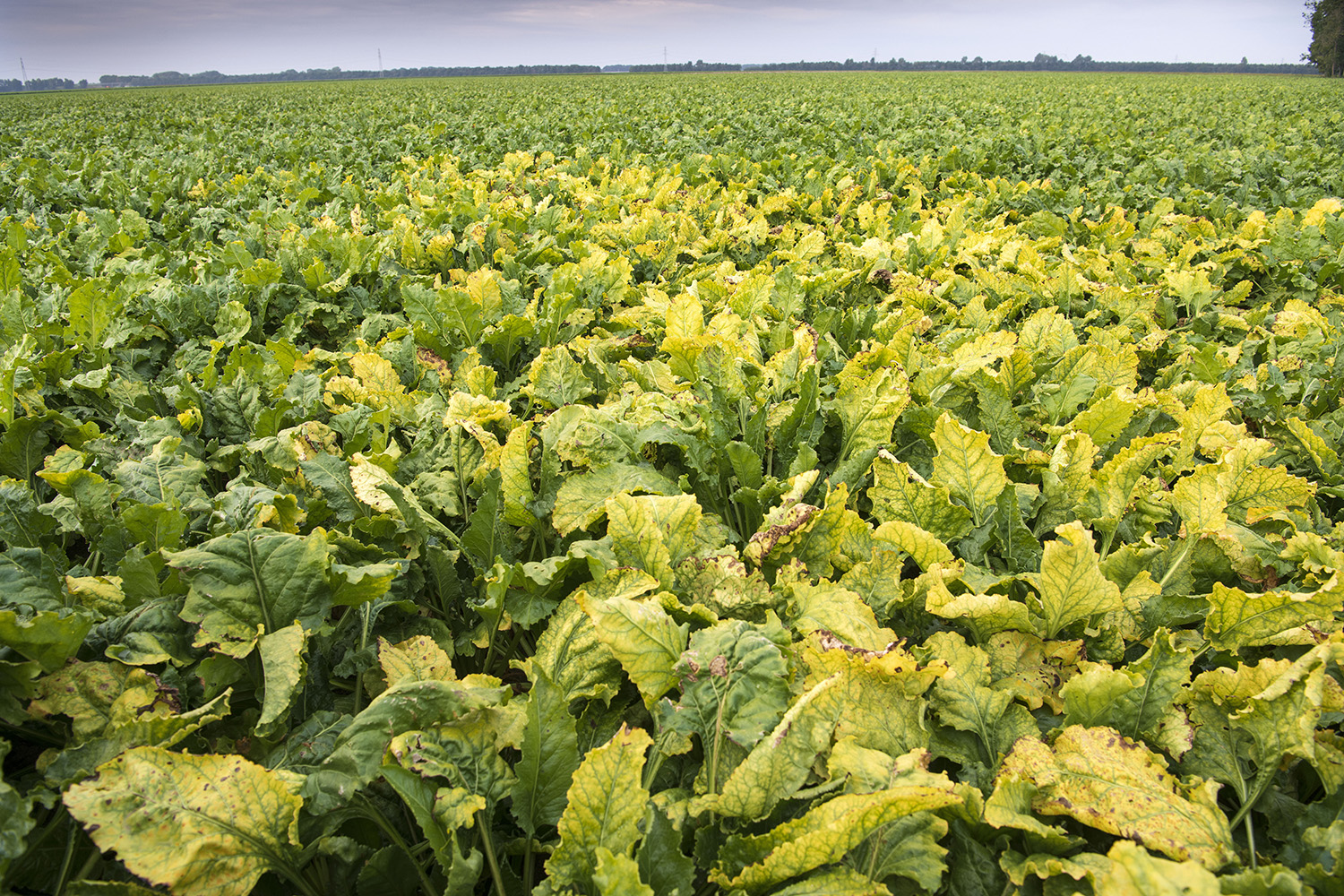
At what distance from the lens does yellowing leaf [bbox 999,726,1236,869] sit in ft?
3.97

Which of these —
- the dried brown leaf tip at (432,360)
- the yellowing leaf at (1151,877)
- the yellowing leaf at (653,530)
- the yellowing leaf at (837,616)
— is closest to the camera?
the yellowing leaf at (1151,877)

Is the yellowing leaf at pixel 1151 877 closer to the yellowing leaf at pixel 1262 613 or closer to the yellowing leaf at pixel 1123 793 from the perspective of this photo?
the yellowing leaf at pixel 1123 793

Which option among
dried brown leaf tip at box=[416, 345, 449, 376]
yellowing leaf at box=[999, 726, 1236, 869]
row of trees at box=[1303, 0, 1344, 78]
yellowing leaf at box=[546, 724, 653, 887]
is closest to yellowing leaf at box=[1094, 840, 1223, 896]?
yellowing leaf at box=[999, 726, 1236, 869]

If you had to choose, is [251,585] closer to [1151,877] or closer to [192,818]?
[192,818]

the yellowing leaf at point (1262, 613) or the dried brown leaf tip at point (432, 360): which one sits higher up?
the dried brown leaf tip at point (432, 360)

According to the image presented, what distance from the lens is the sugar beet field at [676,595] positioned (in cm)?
127

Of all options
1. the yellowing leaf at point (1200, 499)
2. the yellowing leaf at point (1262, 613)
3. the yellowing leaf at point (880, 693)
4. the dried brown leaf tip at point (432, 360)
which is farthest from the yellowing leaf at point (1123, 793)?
the dried brown leaf tip at point (432, 360)

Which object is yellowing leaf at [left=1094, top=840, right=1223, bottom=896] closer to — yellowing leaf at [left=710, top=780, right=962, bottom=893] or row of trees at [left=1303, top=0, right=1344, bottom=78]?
yellowing leaf at [left=710, top=780, right=962, bottom=893]

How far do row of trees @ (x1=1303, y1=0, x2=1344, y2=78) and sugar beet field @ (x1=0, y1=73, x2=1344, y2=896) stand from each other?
8594cm

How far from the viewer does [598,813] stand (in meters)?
1.25

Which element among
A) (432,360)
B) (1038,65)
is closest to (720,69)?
(1038,65)

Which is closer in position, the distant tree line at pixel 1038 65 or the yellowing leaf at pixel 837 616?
the yellowing leaf at pixel 837 616

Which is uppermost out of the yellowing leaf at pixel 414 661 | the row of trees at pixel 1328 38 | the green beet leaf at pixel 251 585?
the row of trees at pixel 1328 38

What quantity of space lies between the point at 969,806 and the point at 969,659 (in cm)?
35
